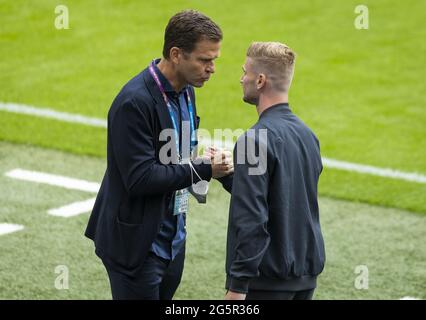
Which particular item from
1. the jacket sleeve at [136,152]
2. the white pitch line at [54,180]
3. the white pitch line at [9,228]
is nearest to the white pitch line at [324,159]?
the white pitch line at [54,180]

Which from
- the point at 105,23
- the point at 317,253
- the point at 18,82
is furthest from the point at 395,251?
the point at 105,23

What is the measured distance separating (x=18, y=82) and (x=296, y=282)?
806cm

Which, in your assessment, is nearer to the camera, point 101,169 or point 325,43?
point 101,169

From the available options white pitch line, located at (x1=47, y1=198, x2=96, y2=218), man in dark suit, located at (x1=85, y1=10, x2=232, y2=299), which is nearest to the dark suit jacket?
man in dark suit, located at (x1=85, y1=10, x2=232, y2=299)

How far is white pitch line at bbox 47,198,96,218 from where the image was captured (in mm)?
9125

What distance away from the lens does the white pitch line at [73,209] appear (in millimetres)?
9125

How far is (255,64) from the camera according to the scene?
5.29m

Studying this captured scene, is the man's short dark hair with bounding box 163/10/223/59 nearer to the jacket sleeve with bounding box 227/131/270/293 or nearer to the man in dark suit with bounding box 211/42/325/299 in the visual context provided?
the man in dark suit with bounding box 211/42/325/299

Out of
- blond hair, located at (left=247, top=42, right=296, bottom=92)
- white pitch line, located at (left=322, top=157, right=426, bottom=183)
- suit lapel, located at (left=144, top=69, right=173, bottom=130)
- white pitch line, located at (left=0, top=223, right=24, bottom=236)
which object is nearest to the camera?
blond hair, located at (left=247, top=42, right=296, bottom=92)

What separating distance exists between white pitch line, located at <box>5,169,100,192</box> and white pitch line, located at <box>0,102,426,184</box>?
62.4 inches

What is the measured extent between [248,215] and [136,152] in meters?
0.67

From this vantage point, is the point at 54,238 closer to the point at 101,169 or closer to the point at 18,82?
the point at 101,169

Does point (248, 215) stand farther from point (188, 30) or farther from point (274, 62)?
point (188, 30)
